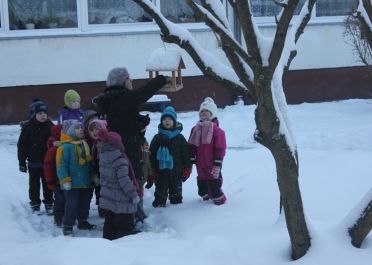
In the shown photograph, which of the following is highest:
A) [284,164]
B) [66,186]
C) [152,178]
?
[284,164]

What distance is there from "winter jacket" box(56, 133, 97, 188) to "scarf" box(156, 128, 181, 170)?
2.67ft

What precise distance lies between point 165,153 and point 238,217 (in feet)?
3.73

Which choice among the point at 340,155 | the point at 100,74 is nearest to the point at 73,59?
the point at 100,74

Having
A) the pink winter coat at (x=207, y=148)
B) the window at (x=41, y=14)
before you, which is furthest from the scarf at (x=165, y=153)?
the window at (x=41, y=14)

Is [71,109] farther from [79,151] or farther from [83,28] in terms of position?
[83,28]

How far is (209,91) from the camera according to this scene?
42.2ft

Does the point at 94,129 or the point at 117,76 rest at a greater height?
the point at 117,76

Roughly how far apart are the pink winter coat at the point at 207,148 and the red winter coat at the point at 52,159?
1.48m

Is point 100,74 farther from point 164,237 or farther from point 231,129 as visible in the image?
point 164,237

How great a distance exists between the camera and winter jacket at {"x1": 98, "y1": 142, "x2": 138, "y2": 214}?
18.9 feet

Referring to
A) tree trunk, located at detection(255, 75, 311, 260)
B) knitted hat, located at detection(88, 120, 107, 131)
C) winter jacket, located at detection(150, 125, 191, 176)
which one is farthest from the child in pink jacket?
tree trunk, located at detection(255, 75, 311, 260)

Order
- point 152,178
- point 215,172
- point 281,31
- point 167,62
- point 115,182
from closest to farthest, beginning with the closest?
1. point 281,31
2. point 115,182
3. point 215,172
4. point 152,178
5. point 167,62

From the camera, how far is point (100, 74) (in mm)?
12180

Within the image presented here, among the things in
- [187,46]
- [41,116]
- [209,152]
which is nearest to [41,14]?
[41,116]
